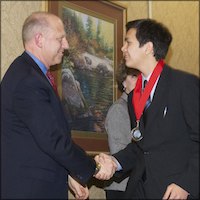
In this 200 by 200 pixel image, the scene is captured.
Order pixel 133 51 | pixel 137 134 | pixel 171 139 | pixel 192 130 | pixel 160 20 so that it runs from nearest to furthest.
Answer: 1. pixel 192 130
2. pixel 171 139
3. pixel 137 134
4. pixel 133 51
5. pixel 160 20

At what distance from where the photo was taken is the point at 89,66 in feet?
13.4

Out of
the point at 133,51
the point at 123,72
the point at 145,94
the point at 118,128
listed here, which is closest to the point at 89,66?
the point at 123,72

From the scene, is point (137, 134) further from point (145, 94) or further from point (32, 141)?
point (32, 141)

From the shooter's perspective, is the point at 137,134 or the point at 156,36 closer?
the point at 137,134

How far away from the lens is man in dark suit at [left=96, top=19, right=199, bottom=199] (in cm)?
283

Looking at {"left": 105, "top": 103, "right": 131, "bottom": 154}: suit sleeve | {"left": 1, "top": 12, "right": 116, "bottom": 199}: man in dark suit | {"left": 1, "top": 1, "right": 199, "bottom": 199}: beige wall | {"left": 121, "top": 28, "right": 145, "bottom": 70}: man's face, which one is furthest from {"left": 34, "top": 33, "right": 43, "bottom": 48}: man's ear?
{"left": 105, "top": 103, "right": 131, "bottom": 154}: suit sleeve

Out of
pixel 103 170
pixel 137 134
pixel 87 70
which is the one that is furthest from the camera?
pixel 87 70

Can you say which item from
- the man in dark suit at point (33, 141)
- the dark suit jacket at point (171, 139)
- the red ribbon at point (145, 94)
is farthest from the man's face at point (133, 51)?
the man in dark suit at point (33, 141)

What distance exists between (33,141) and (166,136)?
0.80 meters

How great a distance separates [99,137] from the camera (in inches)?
164

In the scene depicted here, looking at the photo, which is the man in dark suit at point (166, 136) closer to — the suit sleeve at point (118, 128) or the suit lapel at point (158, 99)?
the suit lapel at point (158, 99)

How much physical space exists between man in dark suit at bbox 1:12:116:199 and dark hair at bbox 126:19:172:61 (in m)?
0.84

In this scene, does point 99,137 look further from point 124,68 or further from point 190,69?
point 190,69

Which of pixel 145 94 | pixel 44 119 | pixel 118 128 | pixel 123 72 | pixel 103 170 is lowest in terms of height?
pixel 103 170
